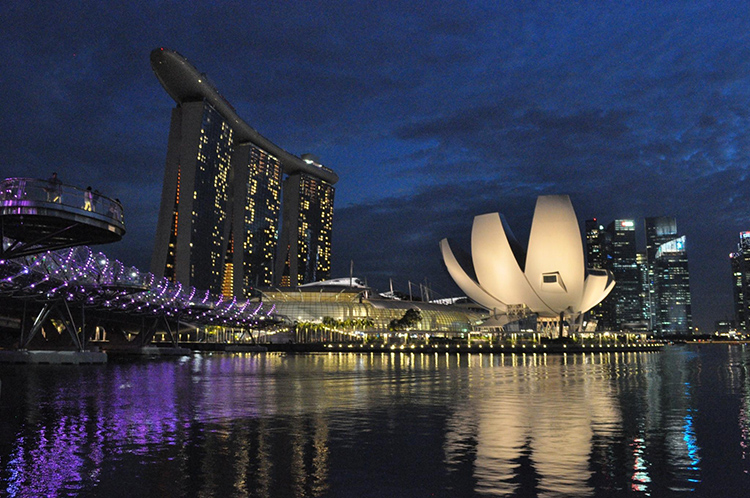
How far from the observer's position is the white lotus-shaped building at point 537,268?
82438mm

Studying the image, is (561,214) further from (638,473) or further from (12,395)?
(638,473)

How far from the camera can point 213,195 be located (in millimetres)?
128500

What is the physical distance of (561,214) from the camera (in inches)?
3211

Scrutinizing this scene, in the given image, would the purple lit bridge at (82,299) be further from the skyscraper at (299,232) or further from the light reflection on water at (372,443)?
the skyscraper at (299,232)

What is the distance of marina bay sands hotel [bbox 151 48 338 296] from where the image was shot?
119688mm

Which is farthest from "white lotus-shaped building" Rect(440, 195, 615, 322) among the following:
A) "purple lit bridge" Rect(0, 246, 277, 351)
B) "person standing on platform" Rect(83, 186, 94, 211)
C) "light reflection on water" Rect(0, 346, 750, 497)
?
"person standing on platform" Rect(83, 186, 94, 211)

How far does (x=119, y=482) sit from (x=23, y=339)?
3827cm

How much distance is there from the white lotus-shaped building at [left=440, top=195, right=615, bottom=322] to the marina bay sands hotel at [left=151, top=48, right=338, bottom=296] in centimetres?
5060

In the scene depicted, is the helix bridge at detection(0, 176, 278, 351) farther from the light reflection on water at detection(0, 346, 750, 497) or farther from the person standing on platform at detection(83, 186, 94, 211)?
the light reflection on water at detection(0, 346, 750, 497)

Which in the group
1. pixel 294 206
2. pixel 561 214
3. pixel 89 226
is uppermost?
pixel 294 206

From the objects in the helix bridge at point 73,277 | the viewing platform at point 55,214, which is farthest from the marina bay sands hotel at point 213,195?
the viewing platform at point 55,214

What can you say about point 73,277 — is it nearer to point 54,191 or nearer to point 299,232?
point 54,191

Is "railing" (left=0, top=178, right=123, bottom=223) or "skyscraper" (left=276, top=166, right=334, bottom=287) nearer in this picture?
"railing" (left=0, top=178, right=123, bottom=223)

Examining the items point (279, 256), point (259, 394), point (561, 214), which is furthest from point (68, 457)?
point (279, 256)
